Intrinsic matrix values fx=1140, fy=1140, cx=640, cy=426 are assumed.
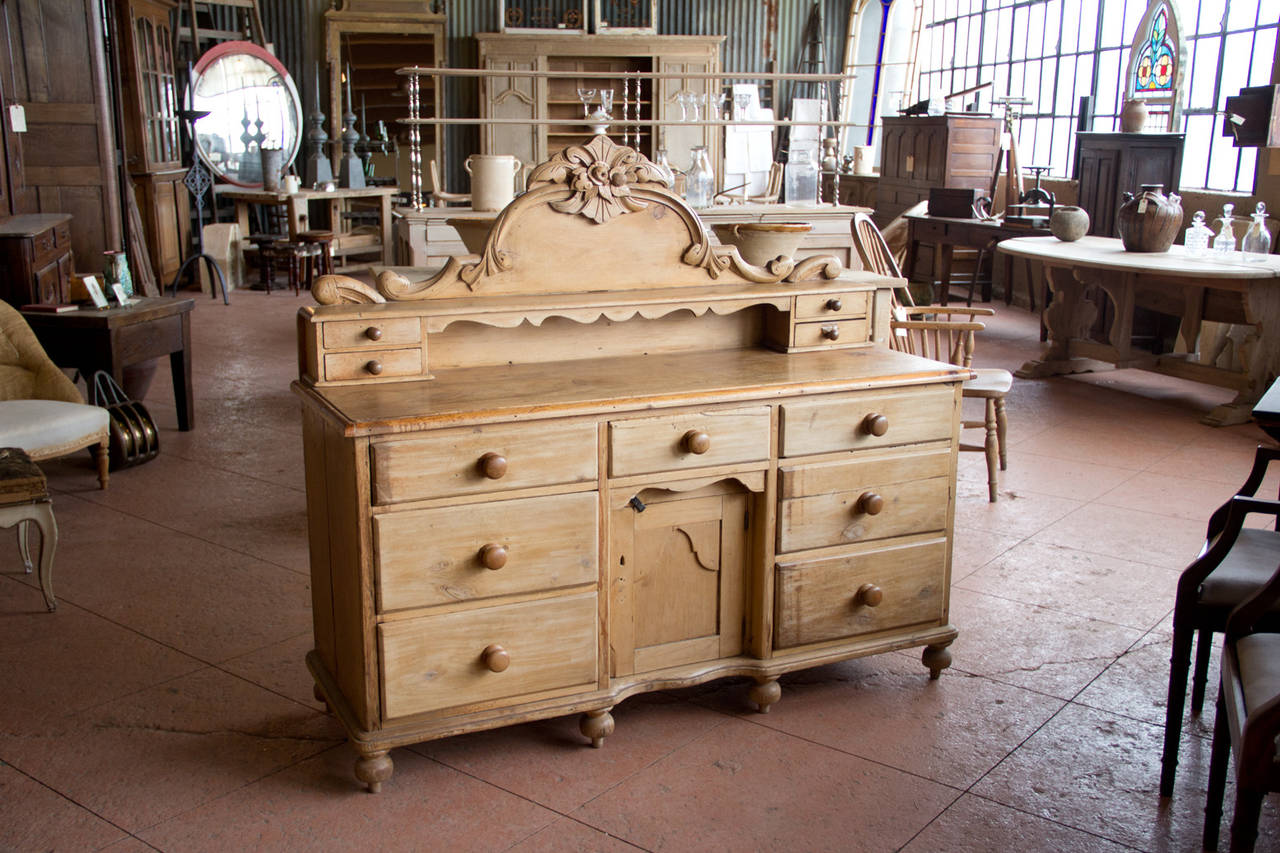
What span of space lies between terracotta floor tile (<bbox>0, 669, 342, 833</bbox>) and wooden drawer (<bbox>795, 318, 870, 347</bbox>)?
1.65 m

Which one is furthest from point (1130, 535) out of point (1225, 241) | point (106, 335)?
point (106, 335)

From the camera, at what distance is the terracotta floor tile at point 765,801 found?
2.46m

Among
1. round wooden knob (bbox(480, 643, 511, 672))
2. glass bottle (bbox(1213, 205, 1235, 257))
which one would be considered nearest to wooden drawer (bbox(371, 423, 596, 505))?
round wooden knob (bbox(480, 643, 511, 672))

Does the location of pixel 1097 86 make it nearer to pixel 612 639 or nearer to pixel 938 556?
pixel 938 556

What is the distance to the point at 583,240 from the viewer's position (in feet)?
9.72

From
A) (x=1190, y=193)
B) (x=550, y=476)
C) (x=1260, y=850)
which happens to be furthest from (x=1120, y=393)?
(x=550, y=476)

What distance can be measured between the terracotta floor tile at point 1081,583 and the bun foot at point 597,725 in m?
1.61

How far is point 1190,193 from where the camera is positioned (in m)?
8.36

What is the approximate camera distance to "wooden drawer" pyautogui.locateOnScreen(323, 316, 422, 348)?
272cm

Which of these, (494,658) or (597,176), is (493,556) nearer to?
(494,658)

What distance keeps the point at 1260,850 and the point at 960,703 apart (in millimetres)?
811

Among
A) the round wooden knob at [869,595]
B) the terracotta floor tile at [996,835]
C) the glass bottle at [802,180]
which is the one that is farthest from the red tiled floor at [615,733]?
the glass bottle at [802,180]

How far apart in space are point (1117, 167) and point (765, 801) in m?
7.32

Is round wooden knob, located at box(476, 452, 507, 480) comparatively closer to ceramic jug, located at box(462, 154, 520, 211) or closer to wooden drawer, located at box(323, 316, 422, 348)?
wooden drawer, located at box(323, 316, 422, 348)
